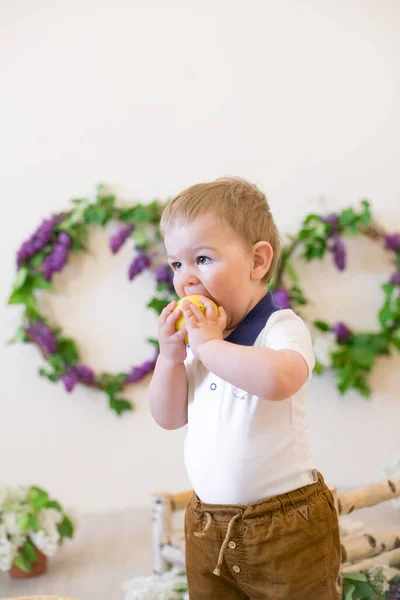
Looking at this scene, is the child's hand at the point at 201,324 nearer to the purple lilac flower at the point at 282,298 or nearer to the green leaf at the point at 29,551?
the green leaf at the point at 29,551

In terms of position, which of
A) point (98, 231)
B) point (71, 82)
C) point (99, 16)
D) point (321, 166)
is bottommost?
point (98, 231)

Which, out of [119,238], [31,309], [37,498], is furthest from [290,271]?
[37,498]

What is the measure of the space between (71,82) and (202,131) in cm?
53

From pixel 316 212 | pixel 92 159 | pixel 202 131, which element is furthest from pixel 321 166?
pixel 92 159

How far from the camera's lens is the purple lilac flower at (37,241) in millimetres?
2475

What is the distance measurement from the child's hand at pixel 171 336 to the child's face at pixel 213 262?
0.05 m

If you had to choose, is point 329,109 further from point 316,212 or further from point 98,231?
point 98,231

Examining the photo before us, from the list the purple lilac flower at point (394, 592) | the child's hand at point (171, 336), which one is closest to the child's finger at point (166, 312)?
the child's hand at point (171, 336)

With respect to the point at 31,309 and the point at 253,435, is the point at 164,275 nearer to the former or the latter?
the point at 31,309

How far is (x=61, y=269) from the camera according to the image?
2508 millimetres

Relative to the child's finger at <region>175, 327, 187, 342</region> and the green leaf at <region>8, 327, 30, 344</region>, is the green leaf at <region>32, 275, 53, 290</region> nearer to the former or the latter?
the green leaf at <region>8, 327, 30, 344</region>

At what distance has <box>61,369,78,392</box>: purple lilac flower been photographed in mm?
2459

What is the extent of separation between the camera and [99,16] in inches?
101

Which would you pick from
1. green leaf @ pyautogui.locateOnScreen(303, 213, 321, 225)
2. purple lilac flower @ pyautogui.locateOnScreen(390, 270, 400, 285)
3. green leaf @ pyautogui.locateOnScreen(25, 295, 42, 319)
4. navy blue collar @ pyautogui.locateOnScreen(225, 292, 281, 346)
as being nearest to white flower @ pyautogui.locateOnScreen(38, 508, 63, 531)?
green leaf @ pyautogui.locateOnScreen(25, 295, 42, 319)
